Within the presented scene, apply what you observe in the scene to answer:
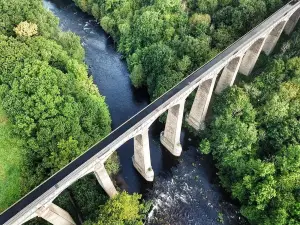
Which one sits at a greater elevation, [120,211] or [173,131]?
[173,131]

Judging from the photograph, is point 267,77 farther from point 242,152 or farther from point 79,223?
point 79,223

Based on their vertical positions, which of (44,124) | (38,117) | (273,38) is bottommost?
(44,124)

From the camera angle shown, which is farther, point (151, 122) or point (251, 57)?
point (251, 57)

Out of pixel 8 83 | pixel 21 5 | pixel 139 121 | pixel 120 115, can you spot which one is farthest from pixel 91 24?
pixel 139 121

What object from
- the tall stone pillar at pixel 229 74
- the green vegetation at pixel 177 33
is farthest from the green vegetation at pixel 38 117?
the tall stone pillar at pixel 229 74

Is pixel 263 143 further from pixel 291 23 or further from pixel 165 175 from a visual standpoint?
pixel 291 23

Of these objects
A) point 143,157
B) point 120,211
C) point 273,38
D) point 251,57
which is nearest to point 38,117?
point 143,157
